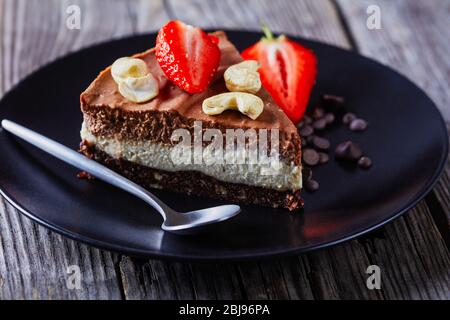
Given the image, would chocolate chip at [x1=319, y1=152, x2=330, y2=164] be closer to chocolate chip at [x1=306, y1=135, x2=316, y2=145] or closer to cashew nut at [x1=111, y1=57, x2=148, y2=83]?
chocolate chip at [x1=306, y1=135, x2=316, y2=145]

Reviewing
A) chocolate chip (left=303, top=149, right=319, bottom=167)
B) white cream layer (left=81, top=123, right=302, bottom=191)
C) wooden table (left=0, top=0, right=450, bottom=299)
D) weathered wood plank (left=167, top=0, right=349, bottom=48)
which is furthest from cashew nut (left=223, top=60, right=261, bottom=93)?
weathered wood plank (left=167, top=0, right=349, bottom=48)

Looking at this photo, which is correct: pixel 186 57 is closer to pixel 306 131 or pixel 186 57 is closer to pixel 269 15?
pixel 306 131

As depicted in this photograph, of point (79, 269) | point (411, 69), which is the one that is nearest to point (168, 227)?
point (79, 269)

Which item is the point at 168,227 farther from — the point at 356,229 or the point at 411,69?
the point at 411,69

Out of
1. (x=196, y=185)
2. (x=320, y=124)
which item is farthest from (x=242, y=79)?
(x=320, y=124)
